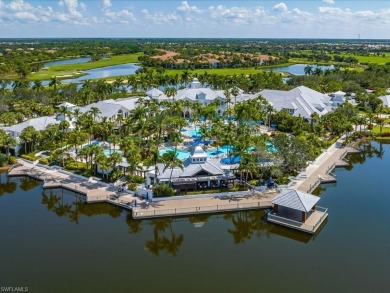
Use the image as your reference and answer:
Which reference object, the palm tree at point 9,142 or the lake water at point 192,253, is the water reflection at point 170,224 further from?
the palm tree at point 9,142

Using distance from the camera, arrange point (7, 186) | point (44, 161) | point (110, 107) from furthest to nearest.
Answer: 1. point (110, 107)
2. point (44, 161)
3. point (7, 186)

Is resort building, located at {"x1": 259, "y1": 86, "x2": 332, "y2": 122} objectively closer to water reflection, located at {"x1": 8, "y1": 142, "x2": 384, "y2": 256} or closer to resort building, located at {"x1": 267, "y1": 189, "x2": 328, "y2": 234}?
water reflection, located at {"x1": 8, "y1": 142, "x2": 384, "y2": 256}

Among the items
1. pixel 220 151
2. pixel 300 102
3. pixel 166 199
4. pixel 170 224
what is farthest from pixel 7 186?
pixel 300 102

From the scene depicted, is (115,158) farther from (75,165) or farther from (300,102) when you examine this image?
(300,102)

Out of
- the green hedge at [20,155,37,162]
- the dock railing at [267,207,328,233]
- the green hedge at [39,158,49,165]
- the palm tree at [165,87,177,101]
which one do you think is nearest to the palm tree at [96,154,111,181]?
the green hedge at [39,158,49,165]

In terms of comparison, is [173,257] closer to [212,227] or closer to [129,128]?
[212,227]
